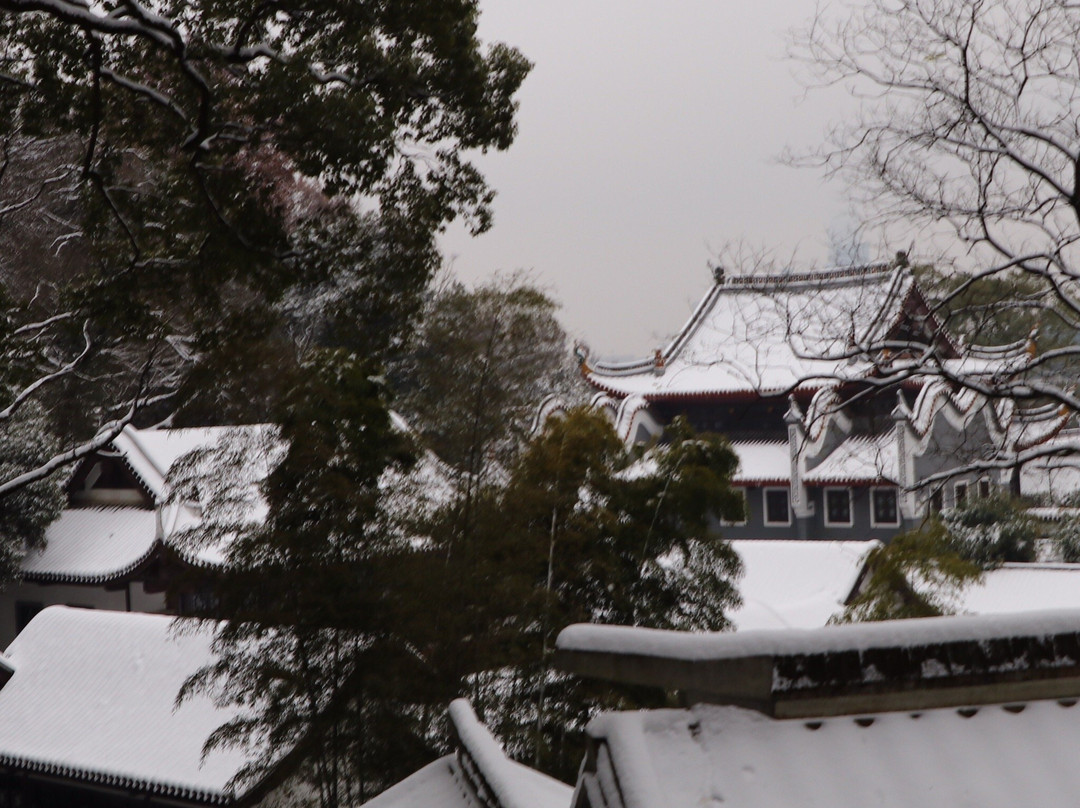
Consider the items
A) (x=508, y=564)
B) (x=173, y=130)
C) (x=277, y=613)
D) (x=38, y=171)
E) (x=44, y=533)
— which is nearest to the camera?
(x=173, y=130)

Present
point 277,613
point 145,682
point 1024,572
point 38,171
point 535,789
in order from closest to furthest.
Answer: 1. point 535,789
2. point 277,613
3. point 145,682
4. point 1024,572
5. point 38,171

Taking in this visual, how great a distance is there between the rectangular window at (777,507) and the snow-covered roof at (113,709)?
1306 cm

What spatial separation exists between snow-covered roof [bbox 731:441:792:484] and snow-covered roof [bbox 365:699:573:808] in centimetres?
1651

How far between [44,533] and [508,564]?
9892 millimetres

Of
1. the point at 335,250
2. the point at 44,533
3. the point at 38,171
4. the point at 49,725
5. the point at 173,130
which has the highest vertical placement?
the point at 38,171

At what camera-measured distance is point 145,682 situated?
9.66 meters

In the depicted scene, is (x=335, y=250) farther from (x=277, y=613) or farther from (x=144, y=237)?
(x=277, y=613)

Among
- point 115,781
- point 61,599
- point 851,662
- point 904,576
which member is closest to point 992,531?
point 904,576

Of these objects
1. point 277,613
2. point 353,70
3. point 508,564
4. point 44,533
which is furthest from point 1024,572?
point 44,533

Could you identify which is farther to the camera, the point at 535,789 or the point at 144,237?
the point at 144,237

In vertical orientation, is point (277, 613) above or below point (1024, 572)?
above

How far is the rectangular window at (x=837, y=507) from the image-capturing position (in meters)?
19.8

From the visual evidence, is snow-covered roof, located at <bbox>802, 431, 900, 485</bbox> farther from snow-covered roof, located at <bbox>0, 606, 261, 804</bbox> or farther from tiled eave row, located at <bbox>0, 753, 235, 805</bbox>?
tiled eave row, located at <bbox>0, 753, 235, 805</bbox>

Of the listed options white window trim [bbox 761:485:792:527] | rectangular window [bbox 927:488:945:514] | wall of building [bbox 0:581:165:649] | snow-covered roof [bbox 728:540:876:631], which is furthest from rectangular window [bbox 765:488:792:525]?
wall of building [bbox 0:581:165:649]
